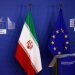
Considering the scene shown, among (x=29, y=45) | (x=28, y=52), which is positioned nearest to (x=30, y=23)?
(x=29, y=45)

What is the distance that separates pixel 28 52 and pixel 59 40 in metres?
0.58

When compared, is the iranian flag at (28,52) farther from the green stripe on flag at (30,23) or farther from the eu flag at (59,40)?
the eu flag at (59,40)

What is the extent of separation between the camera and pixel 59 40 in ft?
10.8

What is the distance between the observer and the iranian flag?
10.5 ft

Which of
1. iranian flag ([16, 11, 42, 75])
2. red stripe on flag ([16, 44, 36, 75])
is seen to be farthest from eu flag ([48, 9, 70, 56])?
red stripe on flag ([16, 44, 36, 75])

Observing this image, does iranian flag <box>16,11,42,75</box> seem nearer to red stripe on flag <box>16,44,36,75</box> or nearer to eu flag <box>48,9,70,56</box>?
red stripe on flag <box>16,44,36,75</box>

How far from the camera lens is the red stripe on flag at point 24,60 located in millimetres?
3197

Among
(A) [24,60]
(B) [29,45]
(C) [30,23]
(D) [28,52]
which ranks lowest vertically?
(A) [24,60]

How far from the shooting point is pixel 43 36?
11.3 ft

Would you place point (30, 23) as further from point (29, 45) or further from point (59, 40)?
point (59, 40)

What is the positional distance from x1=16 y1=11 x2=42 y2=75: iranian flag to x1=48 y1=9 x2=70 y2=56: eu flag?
281 millimetres

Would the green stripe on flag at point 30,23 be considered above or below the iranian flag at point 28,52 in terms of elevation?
above

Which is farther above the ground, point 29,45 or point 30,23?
point 30,23

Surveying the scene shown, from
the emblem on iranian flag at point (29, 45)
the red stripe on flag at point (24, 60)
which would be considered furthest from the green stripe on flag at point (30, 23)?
the red stripe on flag at point (24, 60)
